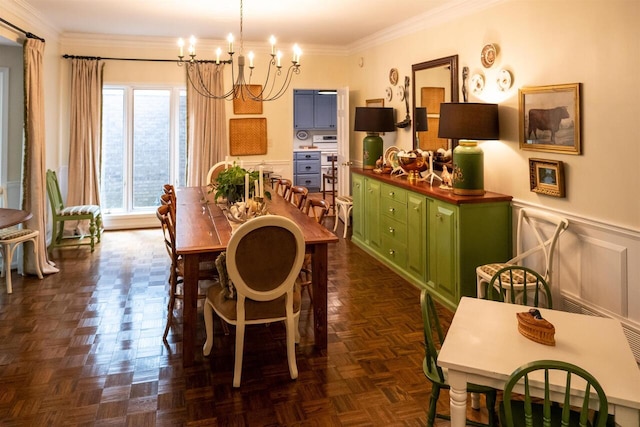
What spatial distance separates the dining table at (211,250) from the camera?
2.88m

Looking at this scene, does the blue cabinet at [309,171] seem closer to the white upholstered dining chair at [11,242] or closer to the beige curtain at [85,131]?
the beige curtain at [85,131]

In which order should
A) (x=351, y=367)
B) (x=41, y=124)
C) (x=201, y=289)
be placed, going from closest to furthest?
(x=351, y=367) → (x=201, y=289) → (x=41, y=124)

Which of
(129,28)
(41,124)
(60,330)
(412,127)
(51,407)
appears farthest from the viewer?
(129,28)

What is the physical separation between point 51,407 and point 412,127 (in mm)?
4333

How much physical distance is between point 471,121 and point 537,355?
249 cm

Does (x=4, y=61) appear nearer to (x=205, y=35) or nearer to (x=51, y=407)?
(x=205, y=35)

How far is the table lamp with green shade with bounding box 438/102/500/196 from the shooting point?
12.6 ft

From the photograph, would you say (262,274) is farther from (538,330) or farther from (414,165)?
(414,165)

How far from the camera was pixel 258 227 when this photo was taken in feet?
8.54

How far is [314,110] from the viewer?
10.8m

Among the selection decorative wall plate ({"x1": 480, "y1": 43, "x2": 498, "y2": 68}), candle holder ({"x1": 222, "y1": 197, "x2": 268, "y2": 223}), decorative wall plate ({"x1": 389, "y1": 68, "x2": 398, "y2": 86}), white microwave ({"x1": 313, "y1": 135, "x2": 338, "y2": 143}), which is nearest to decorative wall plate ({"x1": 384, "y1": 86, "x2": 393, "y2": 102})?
decorative wall plate ({"x1": 389, "y1": 68, "x2": 398, "y2": 86})

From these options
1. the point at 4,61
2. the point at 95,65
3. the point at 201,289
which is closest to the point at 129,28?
the point at 95,65

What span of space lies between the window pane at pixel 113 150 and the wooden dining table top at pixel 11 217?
264 centimetres

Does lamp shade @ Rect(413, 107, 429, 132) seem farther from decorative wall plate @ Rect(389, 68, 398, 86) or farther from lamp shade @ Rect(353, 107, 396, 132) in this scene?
decorative wall plate @ Rect(389, 68, 398, 86)
